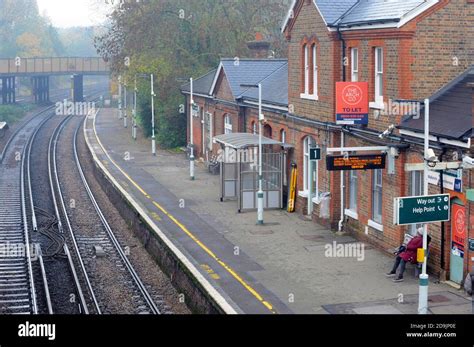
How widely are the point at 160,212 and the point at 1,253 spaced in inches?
235

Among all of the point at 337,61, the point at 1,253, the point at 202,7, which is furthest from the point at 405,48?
the point at 202,7

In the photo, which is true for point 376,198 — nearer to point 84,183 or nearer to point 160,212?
point 160,212

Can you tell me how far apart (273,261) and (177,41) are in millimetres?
32257

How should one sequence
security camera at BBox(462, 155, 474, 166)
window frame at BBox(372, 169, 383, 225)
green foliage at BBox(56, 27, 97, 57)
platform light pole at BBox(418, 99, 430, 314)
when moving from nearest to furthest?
platform light pole at BBox(418, 99, 430, 314), security camera at BBox(462, 155, 474, 166), window frame at BBox(372, 169, 383, 225), green foliage at BBox(56, 27, 97, 57)

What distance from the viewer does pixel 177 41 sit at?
170 feet

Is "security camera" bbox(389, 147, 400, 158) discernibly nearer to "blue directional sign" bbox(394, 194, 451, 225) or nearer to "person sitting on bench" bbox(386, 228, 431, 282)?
"person sitting on bench" bbox(386, 228, 431, 282)

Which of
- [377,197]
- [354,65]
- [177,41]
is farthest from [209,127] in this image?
[377,197]

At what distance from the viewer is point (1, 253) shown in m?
24.4

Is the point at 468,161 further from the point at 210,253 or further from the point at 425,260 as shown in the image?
the point at 210,253

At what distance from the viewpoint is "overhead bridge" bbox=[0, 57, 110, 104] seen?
85062 mm

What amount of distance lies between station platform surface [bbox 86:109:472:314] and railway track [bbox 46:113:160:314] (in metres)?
1.48

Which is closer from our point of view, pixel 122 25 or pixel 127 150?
pixel 127 150

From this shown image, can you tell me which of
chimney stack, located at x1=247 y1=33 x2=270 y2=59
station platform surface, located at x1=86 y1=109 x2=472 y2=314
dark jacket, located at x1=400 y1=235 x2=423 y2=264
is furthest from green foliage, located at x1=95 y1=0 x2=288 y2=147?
dark jacket, located at x1=400 y1=235 x2=423 y2=264

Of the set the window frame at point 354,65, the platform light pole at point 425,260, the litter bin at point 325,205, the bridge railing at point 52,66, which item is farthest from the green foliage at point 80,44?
the platform light pole at point 425,260
